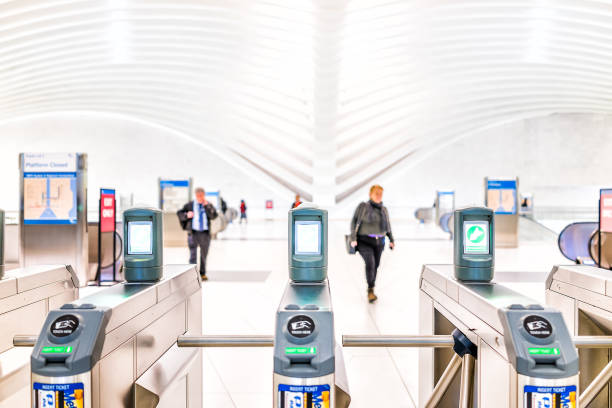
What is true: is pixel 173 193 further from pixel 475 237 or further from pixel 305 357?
pixel 305 357

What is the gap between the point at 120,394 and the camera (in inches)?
74.9

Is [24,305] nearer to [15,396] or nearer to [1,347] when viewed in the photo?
[1,347]

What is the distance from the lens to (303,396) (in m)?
1.64

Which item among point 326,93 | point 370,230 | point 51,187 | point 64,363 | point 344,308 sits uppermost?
point 326,93

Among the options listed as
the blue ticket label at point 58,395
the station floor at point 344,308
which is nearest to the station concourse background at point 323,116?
the station floor at point 344,308

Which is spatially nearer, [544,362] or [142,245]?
[544,362]

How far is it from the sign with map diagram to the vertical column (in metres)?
11.3

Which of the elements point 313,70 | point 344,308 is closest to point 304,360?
point 344,308

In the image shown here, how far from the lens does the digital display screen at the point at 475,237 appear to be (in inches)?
98.8

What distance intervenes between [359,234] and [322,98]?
58.8 ft

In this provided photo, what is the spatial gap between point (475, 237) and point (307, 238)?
0.95 m

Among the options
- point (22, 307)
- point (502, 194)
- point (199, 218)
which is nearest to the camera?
point (22, 307)

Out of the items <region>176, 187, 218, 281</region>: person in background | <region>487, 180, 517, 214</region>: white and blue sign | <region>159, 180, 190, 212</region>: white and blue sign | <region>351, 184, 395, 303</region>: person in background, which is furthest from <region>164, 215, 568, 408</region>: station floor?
<region>159, 180, 190, 212</region>: white and blue sign

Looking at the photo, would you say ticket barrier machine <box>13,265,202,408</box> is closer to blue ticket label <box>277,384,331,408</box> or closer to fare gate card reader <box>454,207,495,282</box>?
blue ticket label <box>277,384,331,408</box>
